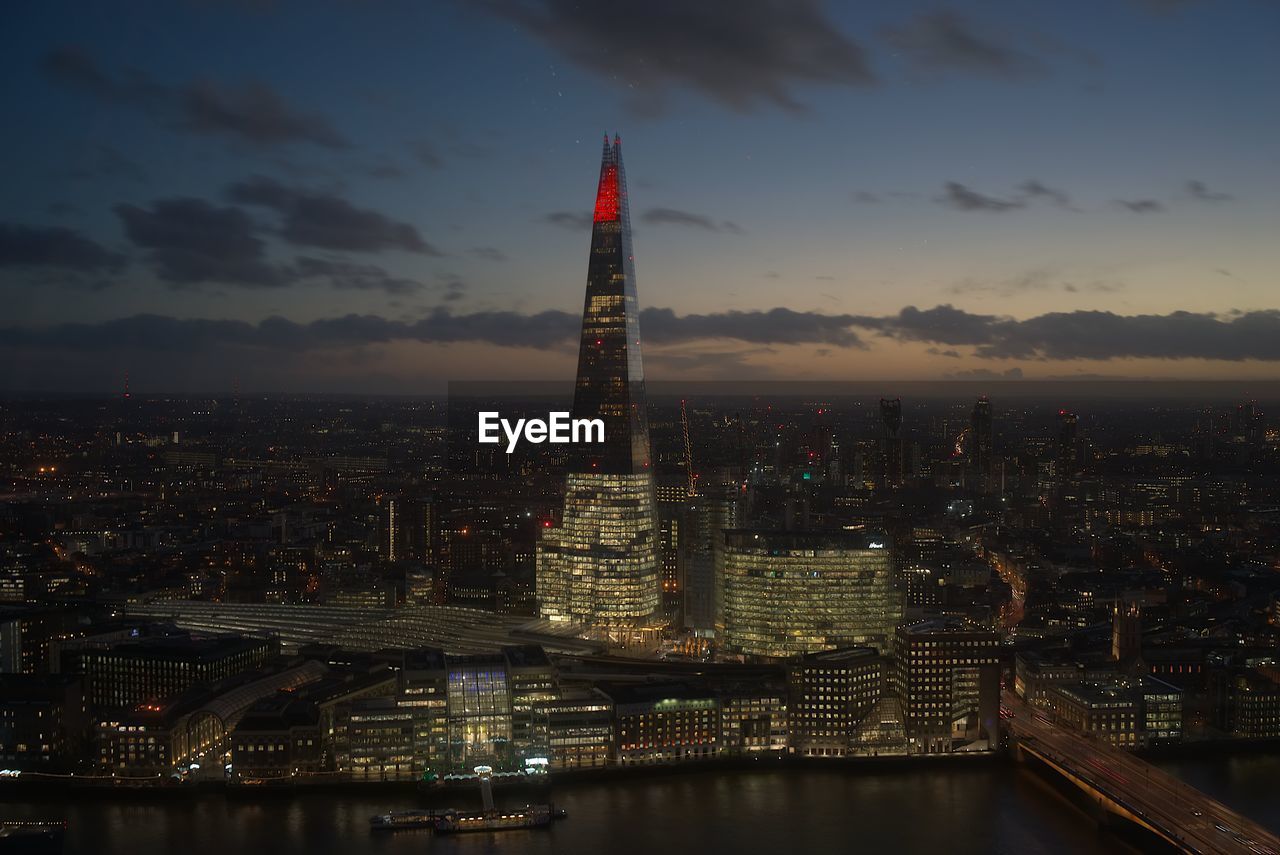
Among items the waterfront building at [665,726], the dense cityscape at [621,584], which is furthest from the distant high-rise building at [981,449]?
the waterfront building at [665,726]

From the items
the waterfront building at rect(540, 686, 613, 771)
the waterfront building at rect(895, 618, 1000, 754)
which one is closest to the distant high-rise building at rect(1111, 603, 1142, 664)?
the waterfront building at rect(895, 618, 1000, 754)

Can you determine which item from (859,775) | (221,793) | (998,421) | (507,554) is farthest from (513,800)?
(998,421)

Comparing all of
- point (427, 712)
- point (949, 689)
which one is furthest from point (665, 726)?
point (949, 689)

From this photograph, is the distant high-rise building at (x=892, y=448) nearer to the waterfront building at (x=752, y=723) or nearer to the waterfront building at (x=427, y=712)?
the waterfront building at (x=752, y=723)

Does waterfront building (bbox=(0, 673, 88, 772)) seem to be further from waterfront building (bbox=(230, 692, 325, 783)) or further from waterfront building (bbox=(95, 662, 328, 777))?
waterfront building (bbox=(230, 692, 325, 783))

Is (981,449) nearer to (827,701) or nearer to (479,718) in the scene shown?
(827,701)
